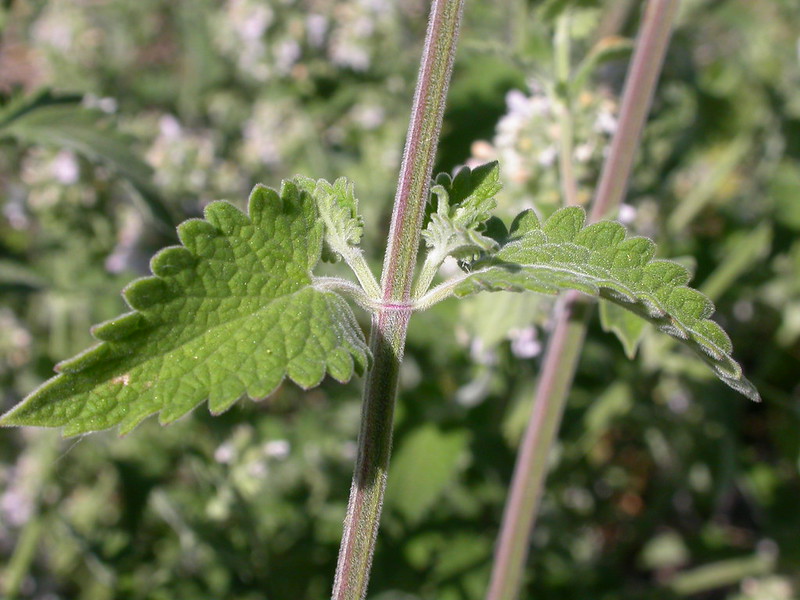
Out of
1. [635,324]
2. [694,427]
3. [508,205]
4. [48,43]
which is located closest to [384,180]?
[508,205]

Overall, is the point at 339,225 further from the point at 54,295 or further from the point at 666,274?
the point at 54,295

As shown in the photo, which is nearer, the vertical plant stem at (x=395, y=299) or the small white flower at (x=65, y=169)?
the vertical plant stem at (x=395, y=299)

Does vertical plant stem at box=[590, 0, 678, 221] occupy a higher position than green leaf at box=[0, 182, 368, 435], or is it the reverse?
vertical plant stem at box=[590, 0, 678, 221]

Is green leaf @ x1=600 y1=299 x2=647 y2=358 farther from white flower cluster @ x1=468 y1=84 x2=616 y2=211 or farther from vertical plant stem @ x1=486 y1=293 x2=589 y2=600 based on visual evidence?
white flower cluster @ x1=468 y1=84 x2=616 y2=211

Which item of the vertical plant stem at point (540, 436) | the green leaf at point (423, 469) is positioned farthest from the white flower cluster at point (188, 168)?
the vertical plant stem at point (540, 436)

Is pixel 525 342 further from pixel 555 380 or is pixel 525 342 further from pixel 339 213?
pixel 339 213

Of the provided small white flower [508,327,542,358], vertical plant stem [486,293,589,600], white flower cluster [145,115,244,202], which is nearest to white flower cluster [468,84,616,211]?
small white flower [508,327,542,358]

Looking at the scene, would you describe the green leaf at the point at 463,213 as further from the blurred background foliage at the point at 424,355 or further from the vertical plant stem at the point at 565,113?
the blurred background foliage at the point at 424,355
